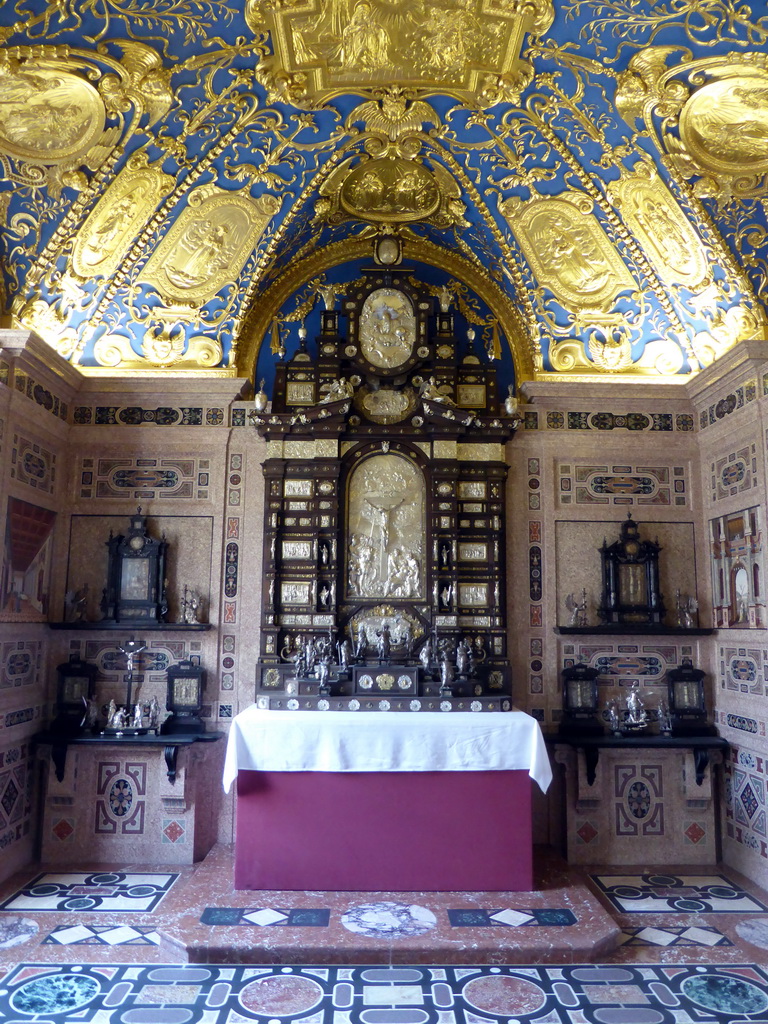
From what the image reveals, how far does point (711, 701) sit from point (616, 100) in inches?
222

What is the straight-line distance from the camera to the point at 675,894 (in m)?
7.01

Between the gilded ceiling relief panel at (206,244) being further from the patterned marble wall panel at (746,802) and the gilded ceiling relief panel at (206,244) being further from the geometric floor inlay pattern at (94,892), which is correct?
the patterned marble wall panel at (746,802)

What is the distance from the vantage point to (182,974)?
5.38 m

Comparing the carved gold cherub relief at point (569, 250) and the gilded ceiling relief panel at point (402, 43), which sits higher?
the gilded ceiling relief panel at point (402, 43)

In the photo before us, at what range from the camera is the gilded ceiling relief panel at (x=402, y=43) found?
5.95 m

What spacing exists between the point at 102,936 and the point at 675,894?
15.1ft

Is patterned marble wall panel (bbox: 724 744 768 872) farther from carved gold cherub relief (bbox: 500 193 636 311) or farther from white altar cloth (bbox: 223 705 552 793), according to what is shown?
carved gold cherub relief (bbox: 500 193 636 311)

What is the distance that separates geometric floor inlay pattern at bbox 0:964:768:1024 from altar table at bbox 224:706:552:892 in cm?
113

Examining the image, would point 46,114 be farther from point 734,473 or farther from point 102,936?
point 734,473

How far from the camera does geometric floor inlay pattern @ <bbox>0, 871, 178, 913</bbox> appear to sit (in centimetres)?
651

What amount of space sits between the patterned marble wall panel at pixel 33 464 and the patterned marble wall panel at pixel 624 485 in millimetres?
5175

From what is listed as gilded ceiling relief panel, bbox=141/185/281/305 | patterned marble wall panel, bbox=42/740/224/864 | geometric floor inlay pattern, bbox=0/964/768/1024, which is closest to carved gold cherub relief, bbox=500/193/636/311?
gilded ceiling relief panel, bbox=141/185/281/305

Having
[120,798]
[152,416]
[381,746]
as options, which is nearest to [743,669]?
[381,746]

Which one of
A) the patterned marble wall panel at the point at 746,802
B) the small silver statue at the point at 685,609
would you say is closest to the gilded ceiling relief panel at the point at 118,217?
the small silver statue at the point at 685,609
